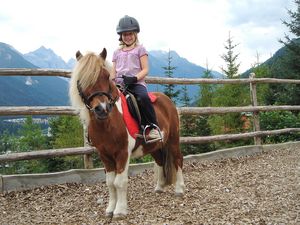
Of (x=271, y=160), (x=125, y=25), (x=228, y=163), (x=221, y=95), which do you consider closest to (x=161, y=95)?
(x=125, y=25)

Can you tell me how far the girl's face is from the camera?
4316 millimetres

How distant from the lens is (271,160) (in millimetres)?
7688

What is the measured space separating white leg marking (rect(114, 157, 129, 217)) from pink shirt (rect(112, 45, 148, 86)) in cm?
105

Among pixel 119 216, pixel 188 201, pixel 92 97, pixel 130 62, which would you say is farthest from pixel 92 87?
pixel 188 201

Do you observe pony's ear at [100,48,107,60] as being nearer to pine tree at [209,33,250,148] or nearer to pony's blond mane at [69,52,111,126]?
pony's blond mane at [69,52,111,126]

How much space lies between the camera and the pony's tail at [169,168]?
16.1 feet

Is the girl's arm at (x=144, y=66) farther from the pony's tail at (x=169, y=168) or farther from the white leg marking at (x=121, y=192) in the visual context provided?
the pony's tail at (x=169, y=168)

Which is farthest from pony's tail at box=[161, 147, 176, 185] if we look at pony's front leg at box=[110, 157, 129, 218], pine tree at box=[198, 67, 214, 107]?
pine tree at box=[198, 67, 214, 107]

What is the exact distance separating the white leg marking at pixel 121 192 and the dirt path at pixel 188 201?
106 millimetres

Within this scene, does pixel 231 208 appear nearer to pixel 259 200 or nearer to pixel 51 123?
pixel 259 200

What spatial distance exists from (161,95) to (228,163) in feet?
10.5

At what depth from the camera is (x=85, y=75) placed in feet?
11.6

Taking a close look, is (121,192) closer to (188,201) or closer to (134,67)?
(188,201)

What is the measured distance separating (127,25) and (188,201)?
2.19 metres
